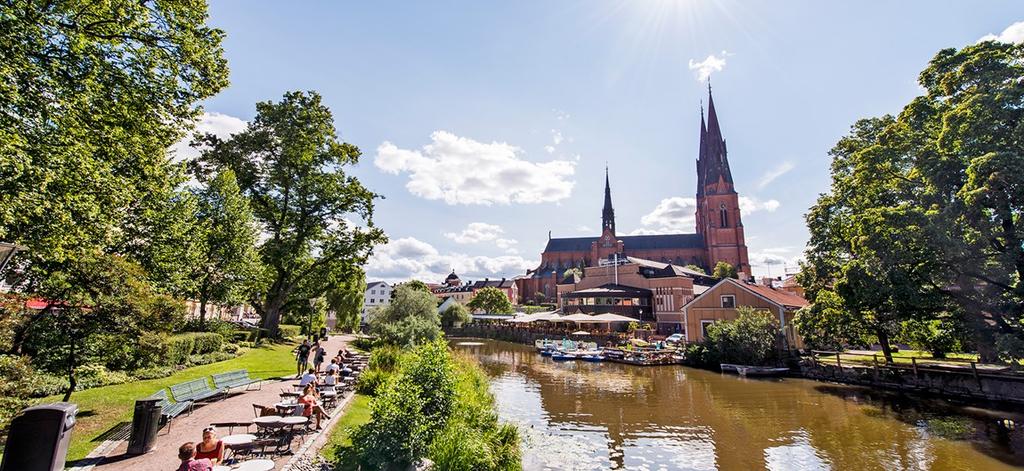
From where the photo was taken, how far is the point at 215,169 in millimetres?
29094

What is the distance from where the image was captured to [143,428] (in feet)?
28.2

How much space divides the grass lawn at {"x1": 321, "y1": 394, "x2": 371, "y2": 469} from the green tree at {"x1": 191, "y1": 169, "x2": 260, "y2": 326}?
15020mm

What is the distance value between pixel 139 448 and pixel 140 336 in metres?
3.48

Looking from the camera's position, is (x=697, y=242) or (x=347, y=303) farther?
(x=697, y=242)

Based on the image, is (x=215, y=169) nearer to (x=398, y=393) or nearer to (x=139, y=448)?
(x=139, y=448)

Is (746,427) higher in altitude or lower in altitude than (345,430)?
lower

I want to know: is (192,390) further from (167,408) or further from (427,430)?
(427,430)

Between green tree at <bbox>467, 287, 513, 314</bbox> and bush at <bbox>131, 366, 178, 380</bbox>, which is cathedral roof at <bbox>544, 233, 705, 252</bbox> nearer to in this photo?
green tree at <bbox>467, 287, 513, 314</bbox>

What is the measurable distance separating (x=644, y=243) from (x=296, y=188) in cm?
8223

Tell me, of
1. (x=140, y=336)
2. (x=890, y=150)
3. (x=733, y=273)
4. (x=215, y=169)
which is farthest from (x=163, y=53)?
(x=733, y=273)

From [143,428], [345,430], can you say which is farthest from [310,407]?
[143,428]

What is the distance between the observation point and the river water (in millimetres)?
12664

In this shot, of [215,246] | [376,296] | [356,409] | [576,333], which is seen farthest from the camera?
[376,296]

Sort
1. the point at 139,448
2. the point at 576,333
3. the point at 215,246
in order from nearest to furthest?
the point at 139,448 → the point at 215,246 → the point at 576,333
